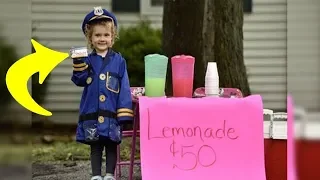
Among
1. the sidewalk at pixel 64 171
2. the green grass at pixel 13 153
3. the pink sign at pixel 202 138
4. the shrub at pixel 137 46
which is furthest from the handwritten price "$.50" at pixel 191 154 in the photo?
the shrub at pixel 137 46

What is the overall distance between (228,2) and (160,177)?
268 cm

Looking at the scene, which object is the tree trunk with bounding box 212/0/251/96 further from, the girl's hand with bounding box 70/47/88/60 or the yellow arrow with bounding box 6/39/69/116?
the yellow arrow with bounding box 6/39/69/116

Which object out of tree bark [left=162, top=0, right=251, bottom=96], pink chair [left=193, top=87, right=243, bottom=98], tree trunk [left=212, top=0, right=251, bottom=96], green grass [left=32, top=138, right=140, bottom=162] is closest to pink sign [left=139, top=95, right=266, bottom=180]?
pink chair [left=193, top=87, right=243, bottom=98]

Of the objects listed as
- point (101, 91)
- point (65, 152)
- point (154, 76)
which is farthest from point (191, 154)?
point (65, 152)

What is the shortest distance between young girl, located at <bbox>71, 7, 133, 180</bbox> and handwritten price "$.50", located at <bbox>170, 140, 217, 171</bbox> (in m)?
0.34

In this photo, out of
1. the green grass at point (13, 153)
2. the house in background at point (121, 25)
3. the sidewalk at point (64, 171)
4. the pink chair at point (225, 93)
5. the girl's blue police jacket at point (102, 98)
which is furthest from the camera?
the house in background at point (121, 25)

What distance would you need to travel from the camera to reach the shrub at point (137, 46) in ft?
28.4

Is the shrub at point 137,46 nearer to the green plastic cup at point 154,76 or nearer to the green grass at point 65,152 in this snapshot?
the green grass at point 65,152

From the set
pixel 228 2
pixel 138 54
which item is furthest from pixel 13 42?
pixel 138 54

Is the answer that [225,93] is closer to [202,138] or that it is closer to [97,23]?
[202,138]

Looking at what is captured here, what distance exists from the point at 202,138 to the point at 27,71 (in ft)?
3.65

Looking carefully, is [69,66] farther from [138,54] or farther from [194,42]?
[194,42]

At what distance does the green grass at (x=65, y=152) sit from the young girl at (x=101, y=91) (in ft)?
8.30

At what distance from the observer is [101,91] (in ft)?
10.9
